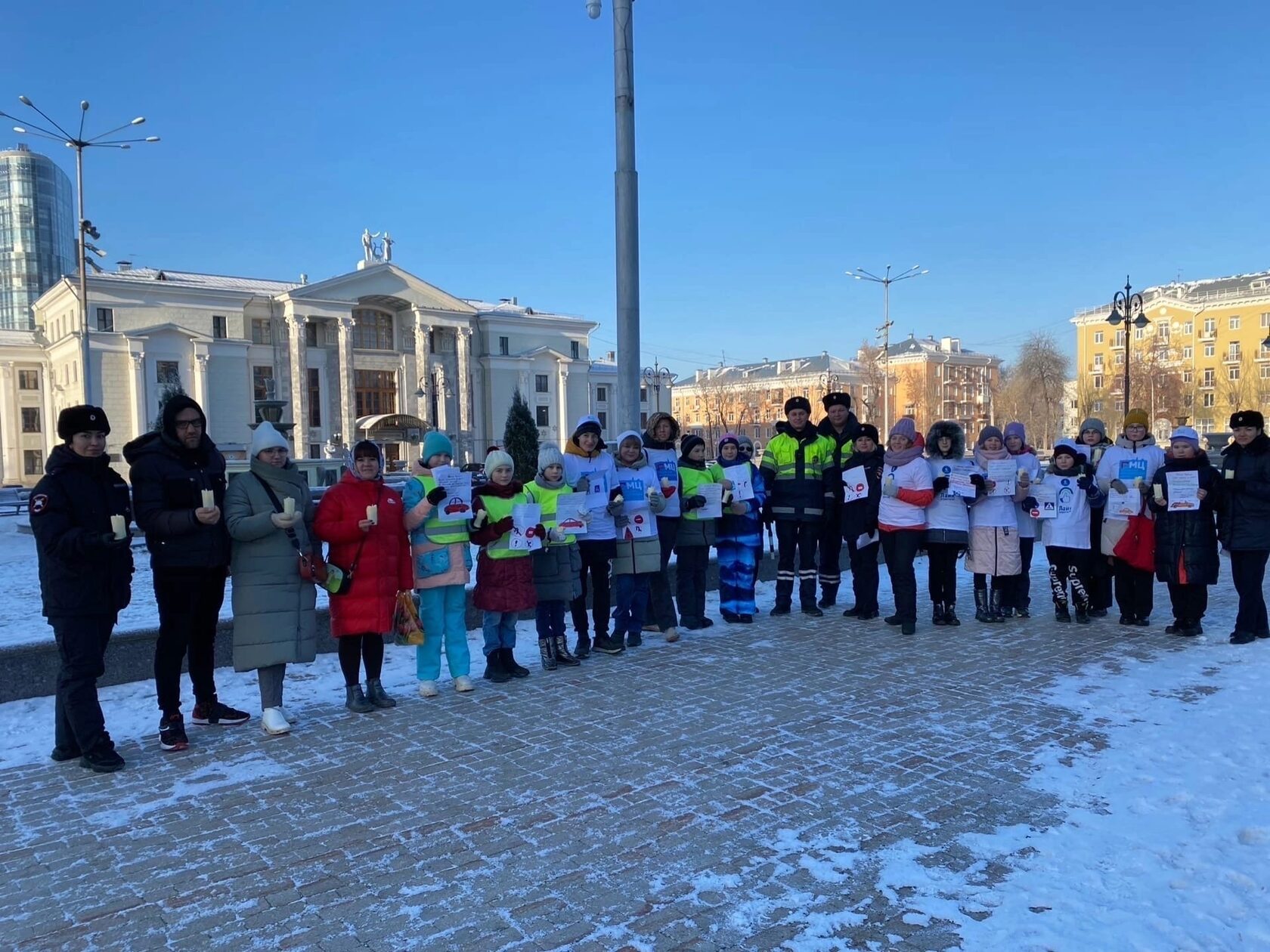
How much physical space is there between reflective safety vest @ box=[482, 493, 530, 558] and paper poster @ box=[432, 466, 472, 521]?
162 millimetres

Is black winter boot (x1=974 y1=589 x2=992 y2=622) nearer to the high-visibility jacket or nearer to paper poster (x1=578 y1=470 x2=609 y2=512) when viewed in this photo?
the high-visibility jacket

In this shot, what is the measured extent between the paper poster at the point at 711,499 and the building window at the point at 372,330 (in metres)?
57.1

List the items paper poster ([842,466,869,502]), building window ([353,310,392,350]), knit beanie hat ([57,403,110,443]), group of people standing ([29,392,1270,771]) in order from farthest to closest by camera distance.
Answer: building window ([353,310,392,350])
paper poster ([842,466,869,502])
group of people standing ([29,392,1270,771])
knit beanie hat ([57,403,110,443])

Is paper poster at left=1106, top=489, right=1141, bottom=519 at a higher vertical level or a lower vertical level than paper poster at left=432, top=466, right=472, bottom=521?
lower

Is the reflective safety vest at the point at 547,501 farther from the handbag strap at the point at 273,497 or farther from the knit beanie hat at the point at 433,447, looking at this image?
the handbag strap at the point at 273,497

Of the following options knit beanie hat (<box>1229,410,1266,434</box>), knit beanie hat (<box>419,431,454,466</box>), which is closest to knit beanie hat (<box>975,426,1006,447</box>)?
knit beanie hat (<box>1229,410,1266,434</box>)

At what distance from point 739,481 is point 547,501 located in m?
2.50

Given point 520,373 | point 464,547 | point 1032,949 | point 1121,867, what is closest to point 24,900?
point 464,547

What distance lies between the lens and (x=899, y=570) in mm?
8812

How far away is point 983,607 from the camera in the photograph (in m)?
9.14

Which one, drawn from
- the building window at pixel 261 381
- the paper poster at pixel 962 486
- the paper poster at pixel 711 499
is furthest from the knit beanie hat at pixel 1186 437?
the building window at pixel 261 381

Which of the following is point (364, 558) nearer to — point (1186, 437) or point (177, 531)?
point (177, 531)

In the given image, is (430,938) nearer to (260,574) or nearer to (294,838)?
(294,838)

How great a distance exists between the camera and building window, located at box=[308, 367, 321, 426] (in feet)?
196
